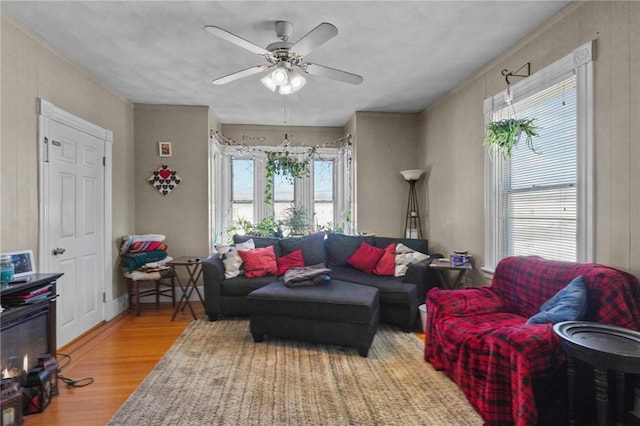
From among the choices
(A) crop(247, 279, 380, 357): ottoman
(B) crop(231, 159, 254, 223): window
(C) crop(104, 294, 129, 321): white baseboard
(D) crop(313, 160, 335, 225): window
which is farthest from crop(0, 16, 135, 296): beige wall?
(D) crop(313, 160, 335, 225): window

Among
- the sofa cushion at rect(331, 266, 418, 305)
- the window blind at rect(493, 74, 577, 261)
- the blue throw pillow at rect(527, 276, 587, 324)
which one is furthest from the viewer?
the sofa cushion at rect(331, 266, 418, 305)

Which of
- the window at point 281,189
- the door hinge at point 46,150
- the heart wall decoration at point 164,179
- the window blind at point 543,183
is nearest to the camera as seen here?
the window blind at point 543,183

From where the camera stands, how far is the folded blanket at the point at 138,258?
425 centimetres

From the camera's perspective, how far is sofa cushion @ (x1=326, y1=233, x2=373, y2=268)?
468 cm

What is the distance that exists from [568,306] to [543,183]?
46.9 inches

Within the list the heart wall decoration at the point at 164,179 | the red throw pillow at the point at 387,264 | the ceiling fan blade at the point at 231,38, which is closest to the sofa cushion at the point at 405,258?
the red throw pillow at the point at 387,264

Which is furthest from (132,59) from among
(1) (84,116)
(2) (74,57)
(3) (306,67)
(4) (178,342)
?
(4) (178,342)

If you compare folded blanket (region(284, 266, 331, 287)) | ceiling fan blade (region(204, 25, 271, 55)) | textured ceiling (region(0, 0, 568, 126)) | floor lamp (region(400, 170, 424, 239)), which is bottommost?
folded blanket (region(284, 266, 331, 287))

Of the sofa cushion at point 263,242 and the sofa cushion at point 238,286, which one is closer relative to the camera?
the sofa cushion at point 238,286

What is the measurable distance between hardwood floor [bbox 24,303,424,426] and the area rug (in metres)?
0.14

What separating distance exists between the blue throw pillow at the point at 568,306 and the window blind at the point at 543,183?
525mm

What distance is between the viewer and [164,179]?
4.82 meters

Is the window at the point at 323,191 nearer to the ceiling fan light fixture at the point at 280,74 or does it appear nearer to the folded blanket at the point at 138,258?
the folded blanket at the point at 138,258

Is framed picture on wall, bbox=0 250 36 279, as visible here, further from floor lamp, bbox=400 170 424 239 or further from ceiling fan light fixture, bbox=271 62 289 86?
floor lamp, bbox=400 170 424 239
